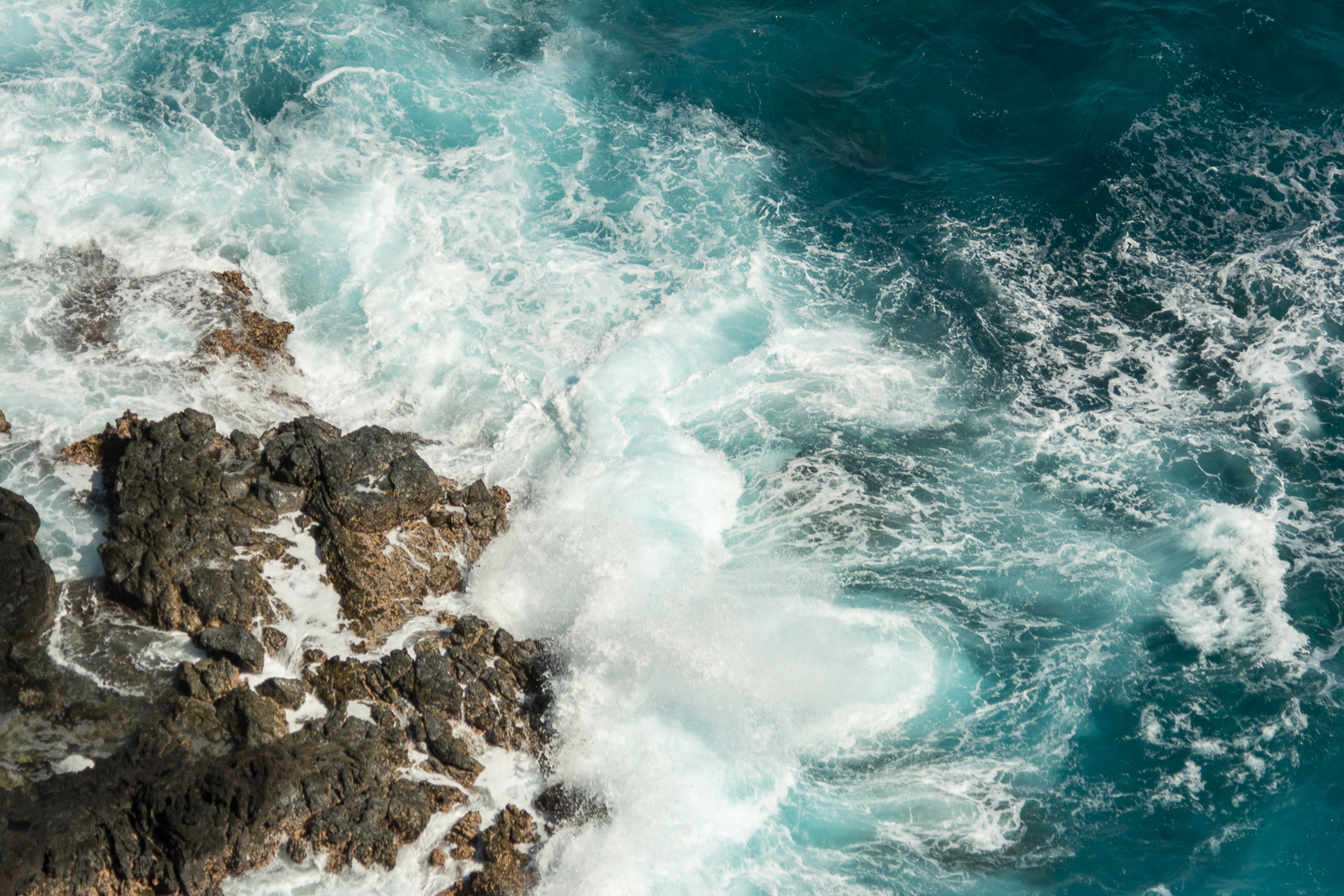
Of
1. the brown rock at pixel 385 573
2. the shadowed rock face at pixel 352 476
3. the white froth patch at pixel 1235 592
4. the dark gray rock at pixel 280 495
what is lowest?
the brown rock at pixel 385 573

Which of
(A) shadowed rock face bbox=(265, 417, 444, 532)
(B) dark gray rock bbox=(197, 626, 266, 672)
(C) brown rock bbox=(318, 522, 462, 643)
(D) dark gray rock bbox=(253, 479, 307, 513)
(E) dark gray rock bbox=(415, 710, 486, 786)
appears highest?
(A) shadowed rock face bbox=(265, 417, 444, 532)

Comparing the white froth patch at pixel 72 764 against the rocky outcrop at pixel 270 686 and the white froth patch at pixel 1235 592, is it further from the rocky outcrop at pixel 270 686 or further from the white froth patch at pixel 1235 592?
the white froth patch at pixel 1235 592

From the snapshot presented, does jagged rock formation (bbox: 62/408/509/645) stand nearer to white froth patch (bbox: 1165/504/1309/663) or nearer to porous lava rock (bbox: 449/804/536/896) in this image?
porous lava rock (bbox: 449/804/536/896)

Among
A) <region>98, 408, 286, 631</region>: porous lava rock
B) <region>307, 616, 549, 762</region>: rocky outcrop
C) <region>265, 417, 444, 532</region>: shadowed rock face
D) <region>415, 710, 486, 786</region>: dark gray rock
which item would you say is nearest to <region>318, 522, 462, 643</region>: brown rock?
<region>265, 417, 444, 532</region>: shadowed rock face

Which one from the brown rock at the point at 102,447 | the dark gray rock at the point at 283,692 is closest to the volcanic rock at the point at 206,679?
the dark gray rock at the point at 283,692

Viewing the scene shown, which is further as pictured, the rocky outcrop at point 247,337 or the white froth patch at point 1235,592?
the rocky outcrop at point 247,337

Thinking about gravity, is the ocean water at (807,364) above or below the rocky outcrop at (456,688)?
above

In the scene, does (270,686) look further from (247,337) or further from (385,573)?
(247,337)
